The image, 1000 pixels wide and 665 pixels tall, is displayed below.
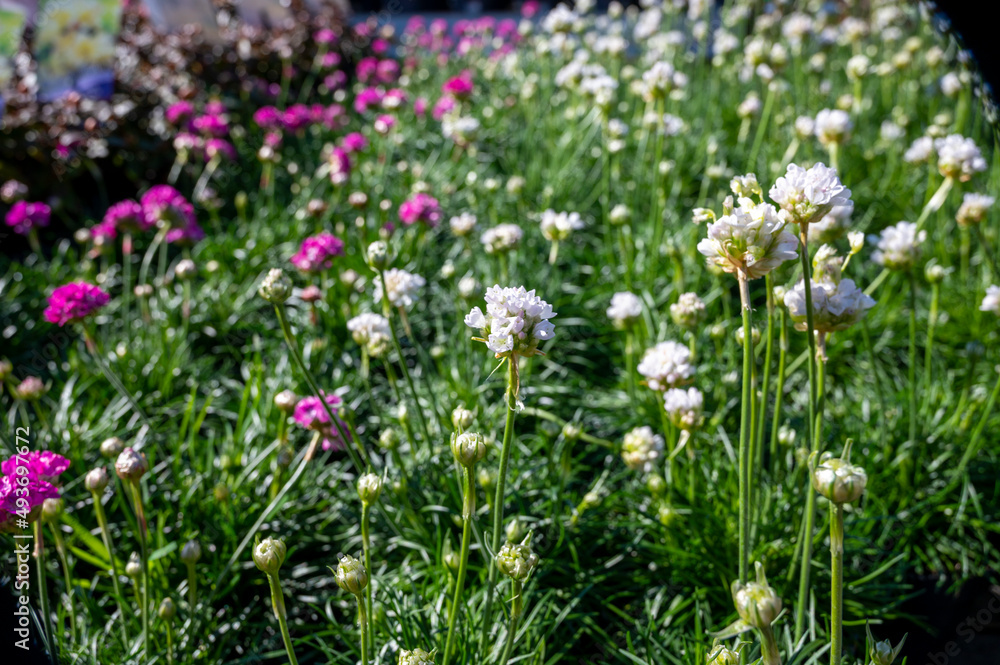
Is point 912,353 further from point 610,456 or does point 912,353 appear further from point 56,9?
point 56,9

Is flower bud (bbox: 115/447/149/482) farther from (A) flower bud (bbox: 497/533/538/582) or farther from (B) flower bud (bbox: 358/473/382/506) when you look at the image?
(A) flower bud (bbox: 497/533/538/582)

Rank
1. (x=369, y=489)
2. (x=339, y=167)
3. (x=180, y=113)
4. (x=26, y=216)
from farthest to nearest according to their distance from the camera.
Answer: (x=180, y=113), (x=339, y=167), (x=26, y=216), (x=369, y=489)

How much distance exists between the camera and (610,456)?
2209 millimetres

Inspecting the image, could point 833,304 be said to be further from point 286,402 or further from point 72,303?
point 72,303

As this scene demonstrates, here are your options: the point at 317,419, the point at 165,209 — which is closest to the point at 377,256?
the point at 317,419

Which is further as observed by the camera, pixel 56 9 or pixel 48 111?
pixel 56 9

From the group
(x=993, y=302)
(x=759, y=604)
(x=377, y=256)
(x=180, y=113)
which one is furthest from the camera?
(x=180, y=113)

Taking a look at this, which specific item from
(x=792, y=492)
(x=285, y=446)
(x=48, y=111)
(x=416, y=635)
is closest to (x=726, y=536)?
(x=792, y=492)

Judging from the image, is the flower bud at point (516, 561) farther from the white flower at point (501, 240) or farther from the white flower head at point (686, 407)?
the white flower at point (501, 240)

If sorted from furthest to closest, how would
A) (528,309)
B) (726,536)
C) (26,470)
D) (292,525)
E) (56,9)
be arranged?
(56,9), (292,525), (726,536), (26,470), (528,309)

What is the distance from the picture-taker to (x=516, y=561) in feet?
3.87

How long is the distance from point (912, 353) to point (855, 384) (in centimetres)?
53

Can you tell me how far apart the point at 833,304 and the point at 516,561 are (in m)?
0.74

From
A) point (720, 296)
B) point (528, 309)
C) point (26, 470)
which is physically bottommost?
point (720, 296)
